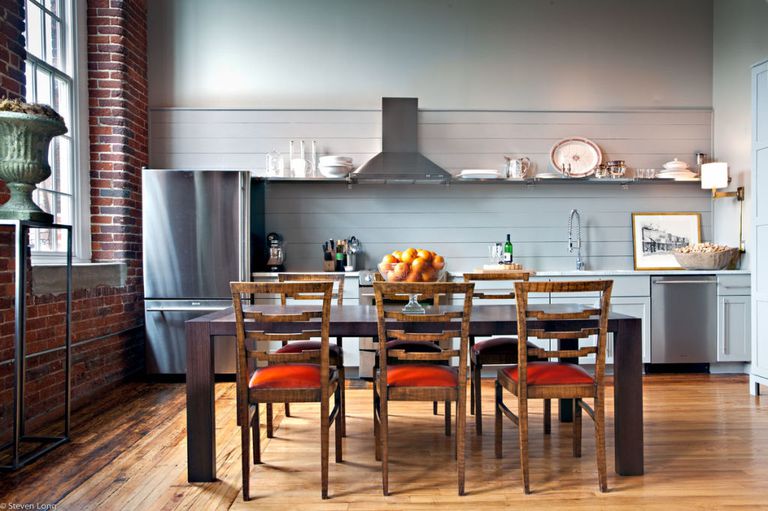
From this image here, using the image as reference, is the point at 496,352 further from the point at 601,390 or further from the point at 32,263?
the point at 32,263

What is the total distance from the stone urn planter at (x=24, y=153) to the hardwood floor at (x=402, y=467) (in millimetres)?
1238

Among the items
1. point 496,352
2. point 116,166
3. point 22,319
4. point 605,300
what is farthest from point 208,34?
point 605,300

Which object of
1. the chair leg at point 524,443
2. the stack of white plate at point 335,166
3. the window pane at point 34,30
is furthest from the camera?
the stack of white plate at point 335,166

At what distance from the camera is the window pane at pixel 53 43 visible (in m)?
3.75

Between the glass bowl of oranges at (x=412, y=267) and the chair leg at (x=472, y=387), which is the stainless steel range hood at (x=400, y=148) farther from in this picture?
the glass bowl of oranges at (x=412, y=267)

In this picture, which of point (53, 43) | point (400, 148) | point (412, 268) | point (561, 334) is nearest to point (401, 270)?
point (412, 268)

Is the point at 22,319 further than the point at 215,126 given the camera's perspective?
No

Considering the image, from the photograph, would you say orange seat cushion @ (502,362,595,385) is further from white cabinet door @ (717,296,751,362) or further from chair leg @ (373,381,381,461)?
white cabinet door @ (717,296,751,362)

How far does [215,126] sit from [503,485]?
390 centimetres

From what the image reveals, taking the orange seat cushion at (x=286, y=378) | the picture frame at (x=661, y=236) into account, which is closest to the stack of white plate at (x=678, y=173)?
the picture frame at (x=661, y=236)

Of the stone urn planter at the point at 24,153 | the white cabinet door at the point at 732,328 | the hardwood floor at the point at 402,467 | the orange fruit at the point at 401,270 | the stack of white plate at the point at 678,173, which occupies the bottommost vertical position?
the hardwood floor at the point at 402,467

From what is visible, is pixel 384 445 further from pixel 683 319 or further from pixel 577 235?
pixel 577 235

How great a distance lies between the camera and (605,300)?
7.51 feet

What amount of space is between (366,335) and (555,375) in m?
0.85
